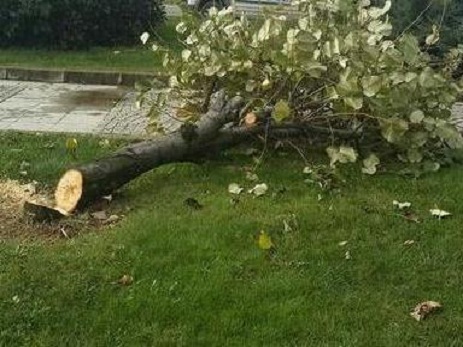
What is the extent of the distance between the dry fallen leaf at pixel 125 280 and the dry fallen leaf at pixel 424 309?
4.50ft

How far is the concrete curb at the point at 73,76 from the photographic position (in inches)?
359

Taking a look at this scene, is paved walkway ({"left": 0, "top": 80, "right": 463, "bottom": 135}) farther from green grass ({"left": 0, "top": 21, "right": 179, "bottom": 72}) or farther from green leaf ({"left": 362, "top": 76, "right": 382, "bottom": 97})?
green leaf ({"left": 362, "top": 76, "right": 382, "bottom": 97})

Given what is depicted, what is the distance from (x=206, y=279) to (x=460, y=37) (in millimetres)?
6041

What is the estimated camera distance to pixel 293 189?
529 cm

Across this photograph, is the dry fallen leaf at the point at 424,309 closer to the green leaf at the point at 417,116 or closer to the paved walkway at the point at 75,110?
the green leaf at the point at 417,116

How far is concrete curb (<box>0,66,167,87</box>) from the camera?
912 cm

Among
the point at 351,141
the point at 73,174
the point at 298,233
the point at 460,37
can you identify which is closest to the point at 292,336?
the point at 298,233

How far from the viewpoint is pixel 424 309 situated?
3867mm

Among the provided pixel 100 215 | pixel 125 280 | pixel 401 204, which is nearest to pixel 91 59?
pixel 100 215

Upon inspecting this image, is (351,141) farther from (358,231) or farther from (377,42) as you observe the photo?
(358,231)

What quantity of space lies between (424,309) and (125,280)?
4.77ft

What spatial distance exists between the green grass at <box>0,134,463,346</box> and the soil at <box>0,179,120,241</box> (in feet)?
0.51

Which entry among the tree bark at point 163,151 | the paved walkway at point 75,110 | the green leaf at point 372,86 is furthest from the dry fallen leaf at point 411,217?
the paved walkway at point 75,110

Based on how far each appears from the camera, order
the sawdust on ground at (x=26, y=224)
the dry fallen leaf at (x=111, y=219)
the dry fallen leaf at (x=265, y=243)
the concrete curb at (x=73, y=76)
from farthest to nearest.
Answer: the concrete curb at (x=73, y=76) < the dry fallen leaf at (x=111, y=219) < the sawdust on ground at (x=26, y=224) < the dry fallen leaf at (x=265, y=243)
